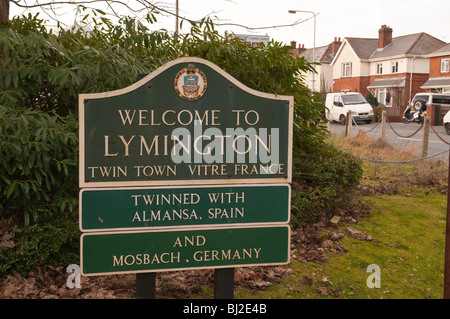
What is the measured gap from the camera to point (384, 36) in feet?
179

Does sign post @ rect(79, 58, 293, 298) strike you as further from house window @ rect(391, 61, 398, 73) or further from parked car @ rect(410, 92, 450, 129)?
house window @ rect(391, 61, 398, 73)

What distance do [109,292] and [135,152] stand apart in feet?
5.47

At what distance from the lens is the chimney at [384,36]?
178 feet

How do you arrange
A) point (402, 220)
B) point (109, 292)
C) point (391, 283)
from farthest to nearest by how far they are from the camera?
point (402, 220) → point (391, 283) → point (109, 292)

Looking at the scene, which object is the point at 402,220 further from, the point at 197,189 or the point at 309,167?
the point at 197,189

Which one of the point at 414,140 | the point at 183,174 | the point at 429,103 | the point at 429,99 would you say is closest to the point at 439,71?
the point at 429,99

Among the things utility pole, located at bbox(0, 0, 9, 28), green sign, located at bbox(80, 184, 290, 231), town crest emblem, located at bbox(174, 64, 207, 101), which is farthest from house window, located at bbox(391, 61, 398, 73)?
town crest emblem, located at bbox(174, 64, 207, 101)

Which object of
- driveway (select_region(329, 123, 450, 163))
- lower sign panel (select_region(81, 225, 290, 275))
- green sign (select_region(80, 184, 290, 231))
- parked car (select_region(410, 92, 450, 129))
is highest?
parked car (select_region(410, 92, 450, 129))

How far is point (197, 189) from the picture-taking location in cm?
317

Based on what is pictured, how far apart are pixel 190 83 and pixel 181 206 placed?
2.52 ft

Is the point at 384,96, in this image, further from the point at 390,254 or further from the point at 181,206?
the point at 181,206

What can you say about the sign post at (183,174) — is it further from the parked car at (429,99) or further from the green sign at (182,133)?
the parked car at (429,99)

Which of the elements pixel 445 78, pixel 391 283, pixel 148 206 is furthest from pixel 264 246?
pixel 445 78

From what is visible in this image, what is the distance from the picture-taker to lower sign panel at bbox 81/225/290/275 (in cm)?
303
